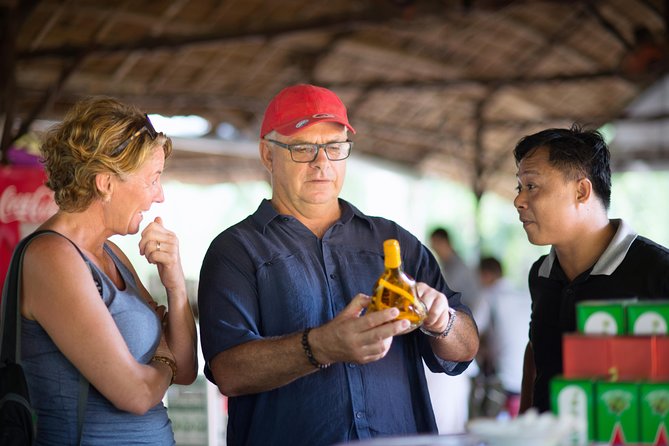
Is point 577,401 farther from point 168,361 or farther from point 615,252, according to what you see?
point 168,361

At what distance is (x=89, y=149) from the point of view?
2.08 m

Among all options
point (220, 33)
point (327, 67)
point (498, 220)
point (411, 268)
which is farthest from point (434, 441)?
point (498, 220)

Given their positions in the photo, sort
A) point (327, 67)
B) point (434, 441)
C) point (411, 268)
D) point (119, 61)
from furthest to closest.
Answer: point (327, 67) < point (119, 61) < point (411, 268) < point (434, 441)

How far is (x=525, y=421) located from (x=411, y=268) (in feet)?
3.21

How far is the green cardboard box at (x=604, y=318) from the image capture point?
1.57 m

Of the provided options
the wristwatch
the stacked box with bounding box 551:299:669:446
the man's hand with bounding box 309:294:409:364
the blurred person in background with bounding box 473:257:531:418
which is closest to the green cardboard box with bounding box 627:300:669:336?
the stacked box with bounding box 551:299:669:446

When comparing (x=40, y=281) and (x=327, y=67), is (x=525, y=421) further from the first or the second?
(x=327, y=67)

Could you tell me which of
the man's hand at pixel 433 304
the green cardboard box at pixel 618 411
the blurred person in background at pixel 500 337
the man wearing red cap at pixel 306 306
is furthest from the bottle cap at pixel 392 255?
the blurred person in background at pixel 500 337

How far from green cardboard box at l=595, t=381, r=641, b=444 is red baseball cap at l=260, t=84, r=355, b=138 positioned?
1.04 metres

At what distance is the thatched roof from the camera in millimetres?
7867

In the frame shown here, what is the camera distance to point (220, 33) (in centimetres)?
786

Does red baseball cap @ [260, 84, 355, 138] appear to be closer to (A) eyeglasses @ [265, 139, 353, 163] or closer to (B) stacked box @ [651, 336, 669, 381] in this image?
(A) eyeglasses @ [265, 139, 353, 163]

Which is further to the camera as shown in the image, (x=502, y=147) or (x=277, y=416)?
(x=502, y=147)

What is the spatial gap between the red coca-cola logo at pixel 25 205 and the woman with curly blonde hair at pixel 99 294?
11.6 feet
